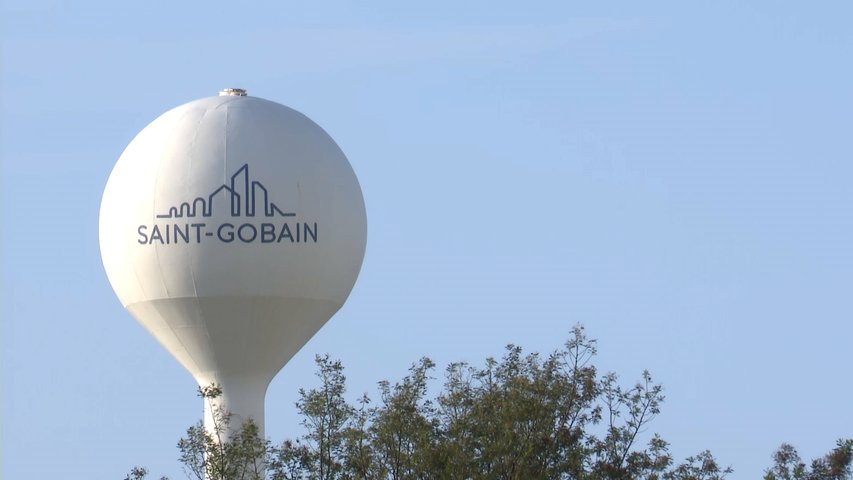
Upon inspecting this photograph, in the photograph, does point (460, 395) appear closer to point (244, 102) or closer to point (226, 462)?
point (226, 462)

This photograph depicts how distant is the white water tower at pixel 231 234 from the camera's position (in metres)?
25.7

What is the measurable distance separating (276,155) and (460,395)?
209 inches

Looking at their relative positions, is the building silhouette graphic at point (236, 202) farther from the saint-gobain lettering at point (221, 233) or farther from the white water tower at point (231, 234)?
the saint-gobain lettering at point (221, 233)

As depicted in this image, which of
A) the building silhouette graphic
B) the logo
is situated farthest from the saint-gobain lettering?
the building silhouette graphic

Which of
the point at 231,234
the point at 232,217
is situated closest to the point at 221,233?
the point at 231,234

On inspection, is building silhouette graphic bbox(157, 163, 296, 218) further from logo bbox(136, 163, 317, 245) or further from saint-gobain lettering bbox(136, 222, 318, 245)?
saint-gobain lettering bbox(136, 222, 318, 245)

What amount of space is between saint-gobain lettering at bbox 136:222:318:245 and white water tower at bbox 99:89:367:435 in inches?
0.5

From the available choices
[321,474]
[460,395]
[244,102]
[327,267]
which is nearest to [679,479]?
[460,395]

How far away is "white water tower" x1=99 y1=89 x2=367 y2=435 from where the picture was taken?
2570 cm

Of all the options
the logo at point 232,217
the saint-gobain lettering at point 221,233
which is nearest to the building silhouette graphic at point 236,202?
the logo at point 232,217

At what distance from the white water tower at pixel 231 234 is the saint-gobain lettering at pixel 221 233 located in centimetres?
1

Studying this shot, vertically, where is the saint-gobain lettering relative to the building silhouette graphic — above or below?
below

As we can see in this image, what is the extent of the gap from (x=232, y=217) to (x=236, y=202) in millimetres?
214

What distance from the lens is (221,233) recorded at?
25594 millimetres
